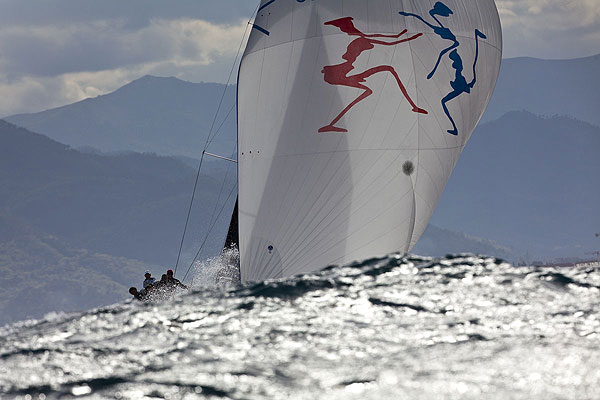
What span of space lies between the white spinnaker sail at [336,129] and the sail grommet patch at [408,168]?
0.7 inches

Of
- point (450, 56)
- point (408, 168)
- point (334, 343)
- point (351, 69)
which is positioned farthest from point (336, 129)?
point (334, 343)

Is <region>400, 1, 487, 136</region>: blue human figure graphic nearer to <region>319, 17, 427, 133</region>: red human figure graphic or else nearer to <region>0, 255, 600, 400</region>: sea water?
<region>319, 17, 427, 133</region>: red human figure graphic

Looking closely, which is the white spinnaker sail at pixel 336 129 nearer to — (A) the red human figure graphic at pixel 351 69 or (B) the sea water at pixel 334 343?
(A) the red human figure graphic at pixel 351 69

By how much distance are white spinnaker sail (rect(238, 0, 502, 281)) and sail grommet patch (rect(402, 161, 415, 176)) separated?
2 centimetres

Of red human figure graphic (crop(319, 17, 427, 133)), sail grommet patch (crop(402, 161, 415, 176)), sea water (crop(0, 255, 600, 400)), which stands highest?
red human figure graphic (crop(319, 17, 427, 133))

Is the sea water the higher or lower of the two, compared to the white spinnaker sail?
lower

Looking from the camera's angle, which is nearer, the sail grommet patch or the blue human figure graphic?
the sail grommet patch

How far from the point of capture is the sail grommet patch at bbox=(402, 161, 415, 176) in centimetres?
1766

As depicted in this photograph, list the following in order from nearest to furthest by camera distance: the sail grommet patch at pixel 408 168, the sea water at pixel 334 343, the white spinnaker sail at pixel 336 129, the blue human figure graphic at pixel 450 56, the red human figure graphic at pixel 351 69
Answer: the sea water at pixel 334 343 → the white spinnaker sail at pixel 336 129 → the red human figure graphic at pixel 351 69 → the sail grommet patch at pixel 408 168 → the blue human figure graphic at pixel 450 56

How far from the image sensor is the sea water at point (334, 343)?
7652 mm

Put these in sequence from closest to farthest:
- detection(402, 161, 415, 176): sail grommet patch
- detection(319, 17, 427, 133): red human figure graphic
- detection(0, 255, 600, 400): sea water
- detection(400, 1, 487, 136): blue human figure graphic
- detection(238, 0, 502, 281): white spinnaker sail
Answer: detection(0, 255, 600, 400): sea water < detection(238, 0, 502, 281): white spinnaker sail < detection(319, 17, 427, 133): red human figure graphic < detection(402, 161, 415, 176): sail grommet patch < detection(400, 1, 487, 136): blue human figure graphic

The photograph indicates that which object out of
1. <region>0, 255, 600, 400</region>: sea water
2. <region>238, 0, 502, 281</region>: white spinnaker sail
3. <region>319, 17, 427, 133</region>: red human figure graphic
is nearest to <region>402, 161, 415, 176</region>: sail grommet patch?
<region>238, 0, 502, 281</region>: white spinnaker sail

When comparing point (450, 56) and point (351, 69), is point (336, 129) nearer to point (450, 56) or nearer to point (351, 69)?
point (351, 69)

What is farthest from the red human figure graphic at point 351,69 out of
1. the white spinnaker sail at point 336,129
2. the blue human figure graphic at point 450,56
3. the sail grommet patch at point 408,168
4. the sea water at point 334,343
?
the sea water at point 334,343
